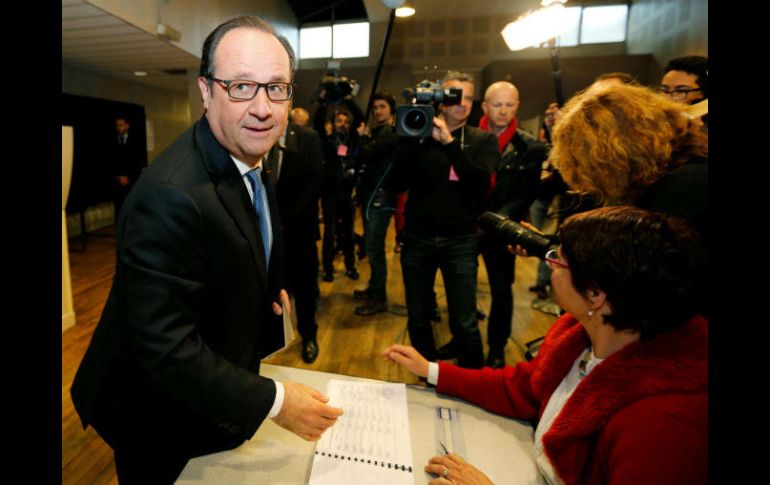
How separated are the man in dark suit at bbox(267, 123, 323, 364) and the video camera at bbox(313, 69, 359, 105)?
0.30 metres

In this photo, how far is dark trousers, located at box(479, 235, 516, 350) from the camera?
92.4 inches

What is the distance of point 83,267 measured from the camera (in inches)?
171

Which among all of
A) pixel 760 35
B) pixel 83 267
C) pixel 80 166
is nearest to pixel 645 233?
pixel 760 35

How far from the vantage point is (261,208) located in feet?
3.23

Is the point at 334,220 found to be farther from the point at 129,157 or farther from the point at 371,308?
the point at 129,157

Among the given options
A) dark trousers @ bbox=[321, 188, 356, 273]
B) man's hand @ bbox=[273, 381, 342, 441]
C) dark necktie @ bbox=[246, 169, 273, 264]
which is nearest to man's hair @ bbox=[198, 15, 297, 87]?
dark necktie @ bbox=[246, 169, 273, 264]

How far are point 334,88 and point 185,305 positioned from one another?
2081mm

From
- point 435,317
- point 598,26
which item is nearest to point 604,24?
point 598,26

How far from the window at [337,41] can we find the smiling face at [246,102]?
8.22 meters

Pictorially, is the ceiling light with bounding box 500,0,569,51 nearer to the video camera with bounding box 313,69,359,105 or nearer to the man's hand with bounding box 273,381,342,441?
the video camera with bounding box 313,69,359,105

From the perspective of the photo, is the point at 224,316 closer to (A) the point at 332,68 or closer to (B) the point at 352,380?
(B) the point at 352,380

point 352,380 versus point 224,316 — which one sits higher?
point 224,316

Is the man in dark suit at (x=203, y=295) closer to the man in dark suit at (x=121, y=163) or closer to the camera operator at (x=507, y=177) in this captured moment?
the camera operator at (x=507, y=177)

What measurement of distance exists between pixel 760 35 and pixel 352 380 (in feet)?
3.25
